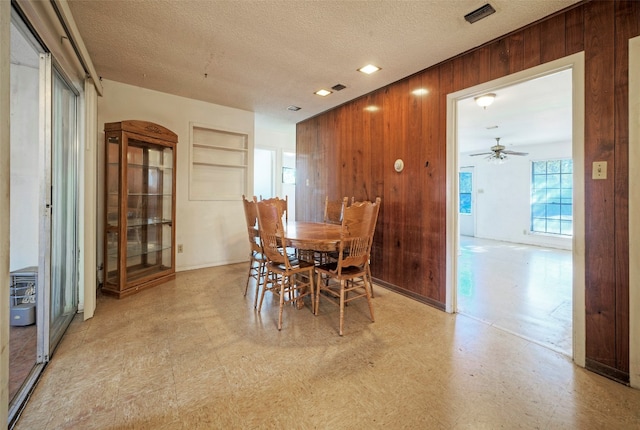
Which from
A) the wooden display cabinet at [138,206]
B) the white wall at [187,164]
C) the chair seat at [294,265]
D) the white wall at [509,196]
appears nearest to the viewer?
the chair seat at [294,265]

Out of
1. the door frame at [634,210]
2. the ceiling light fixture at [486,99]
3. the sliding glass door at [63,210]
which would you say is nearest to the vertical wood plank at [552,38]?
the door frame at [634,210]

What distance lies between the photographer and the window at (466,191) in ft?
26.9

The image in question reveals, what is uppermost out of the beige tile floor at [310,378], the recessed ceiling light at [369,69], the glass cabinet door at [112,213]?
the recessed ceiling light at [369,69]

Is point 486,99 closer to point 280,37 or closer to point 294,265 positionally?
point 280,37

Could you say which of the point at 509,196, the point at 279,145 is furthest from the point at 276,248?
the point at 509,196

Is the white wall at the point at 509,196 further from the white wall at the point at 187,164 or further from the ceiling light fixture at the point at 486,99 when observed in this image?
the white wall at the point at 187,164

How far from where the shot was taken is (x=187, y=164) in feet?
12.9

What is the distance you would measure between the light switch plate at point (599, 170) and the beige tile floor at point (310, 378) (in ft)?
4.02

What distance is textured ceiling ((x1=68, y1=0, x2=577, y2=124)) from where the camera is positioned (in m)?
1.97

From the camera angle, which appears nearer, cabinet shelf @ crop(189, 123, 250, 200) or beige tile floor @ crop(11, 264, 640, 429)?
beige tile floor @ crop(11, 264, 640, 429)

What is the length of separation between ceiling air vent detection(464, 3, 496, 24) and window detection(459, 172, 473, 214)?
689 cm

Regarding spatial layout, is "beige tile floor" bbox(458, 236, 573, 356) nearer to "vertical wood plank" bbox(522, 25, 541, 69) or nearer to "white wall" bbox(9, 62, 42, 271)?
"vertical wood plank" bbox(522, 25, 541, 69)

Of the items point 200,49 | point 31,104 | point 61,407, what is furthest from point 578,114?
point 31,104

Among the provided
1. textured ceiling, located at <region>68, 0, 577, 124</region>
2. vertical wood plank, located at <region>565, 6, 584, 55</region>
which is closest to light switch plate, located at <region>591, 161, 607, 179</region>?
vertical wood plank, located at <region>565, 6, 584, 55</region>
